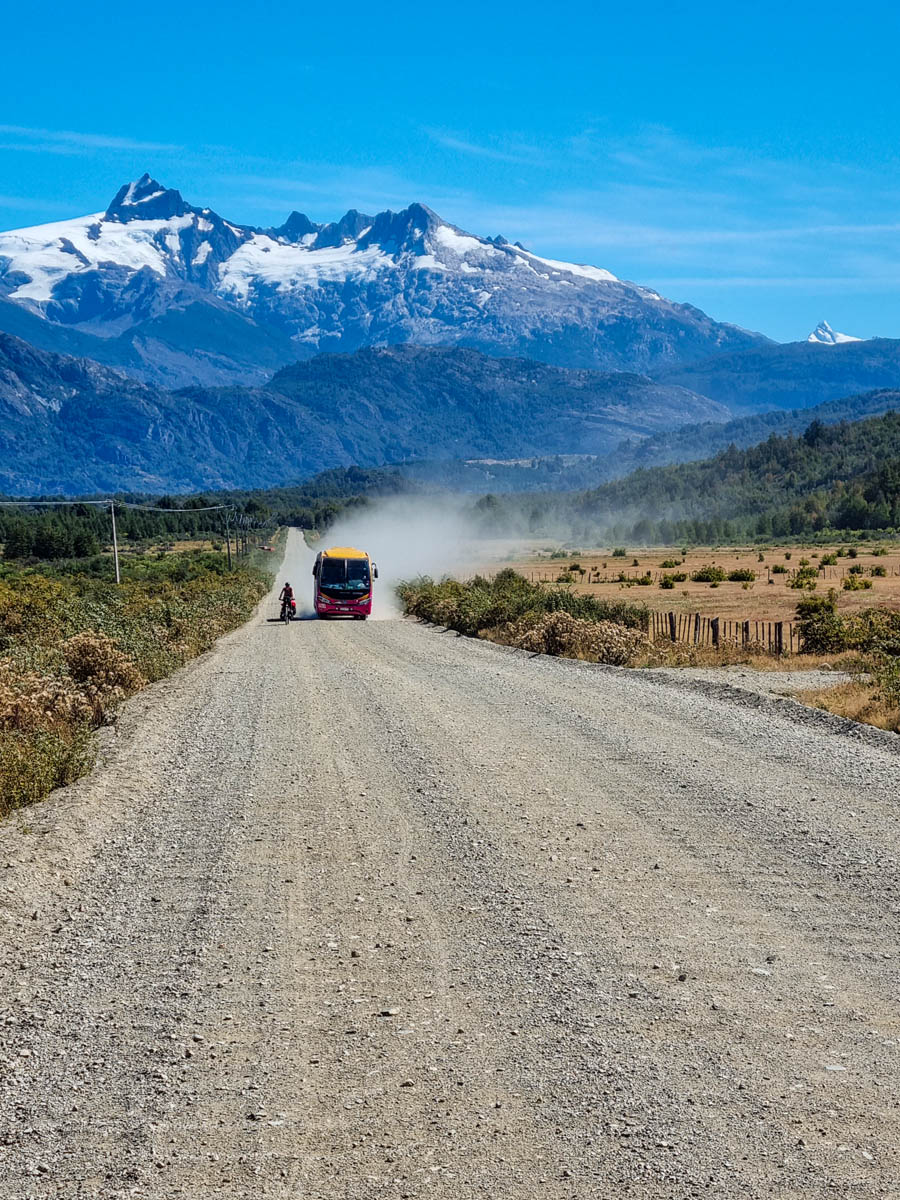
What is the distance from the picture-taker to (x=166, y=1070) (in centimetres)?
588

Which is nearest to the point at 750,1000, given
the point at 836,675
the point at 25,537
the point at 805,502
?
the point at 836,675

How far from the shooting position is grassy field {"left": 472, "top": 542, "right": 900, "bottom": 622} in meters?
52.8

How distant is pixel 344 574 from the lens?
47.6 m

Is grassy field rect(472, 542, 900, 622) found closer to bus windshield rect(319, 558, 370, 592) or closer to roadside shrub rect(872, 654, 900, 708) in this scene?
bus windshield rect(319, 558, 370, 592)

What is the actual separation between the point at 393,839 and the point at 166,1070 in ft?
14.9

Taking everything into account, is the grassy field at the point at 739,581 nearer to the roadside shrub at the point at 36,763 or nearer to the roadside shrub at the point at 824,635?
the roadside shrub at the point at 824,635

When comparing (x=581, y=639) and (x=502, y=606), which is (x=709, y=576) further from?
(x=581, y=639)

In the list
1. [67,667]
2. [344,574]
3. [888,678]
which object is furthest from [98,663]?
[344,574]

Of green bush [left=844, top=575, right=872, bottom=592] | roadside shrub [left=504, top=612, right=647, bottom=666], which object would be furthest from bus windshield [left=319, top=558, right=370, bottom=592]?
green bush [left=844, top=575, right=872, bottom=592]

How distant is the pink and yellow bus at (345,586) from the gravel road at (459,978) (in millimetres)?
33055

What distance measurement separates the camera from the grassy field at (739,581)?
5278cm

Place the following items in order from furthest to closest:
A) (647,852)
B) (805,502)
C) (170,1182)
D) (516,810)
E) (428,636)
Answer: (805,502) < (428,636) < (516,810) < (647,852) < (170,1182)

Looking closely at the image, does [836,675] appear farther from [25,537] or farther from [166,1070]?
[25,537]

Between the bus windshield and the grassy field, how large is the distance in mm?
13394
